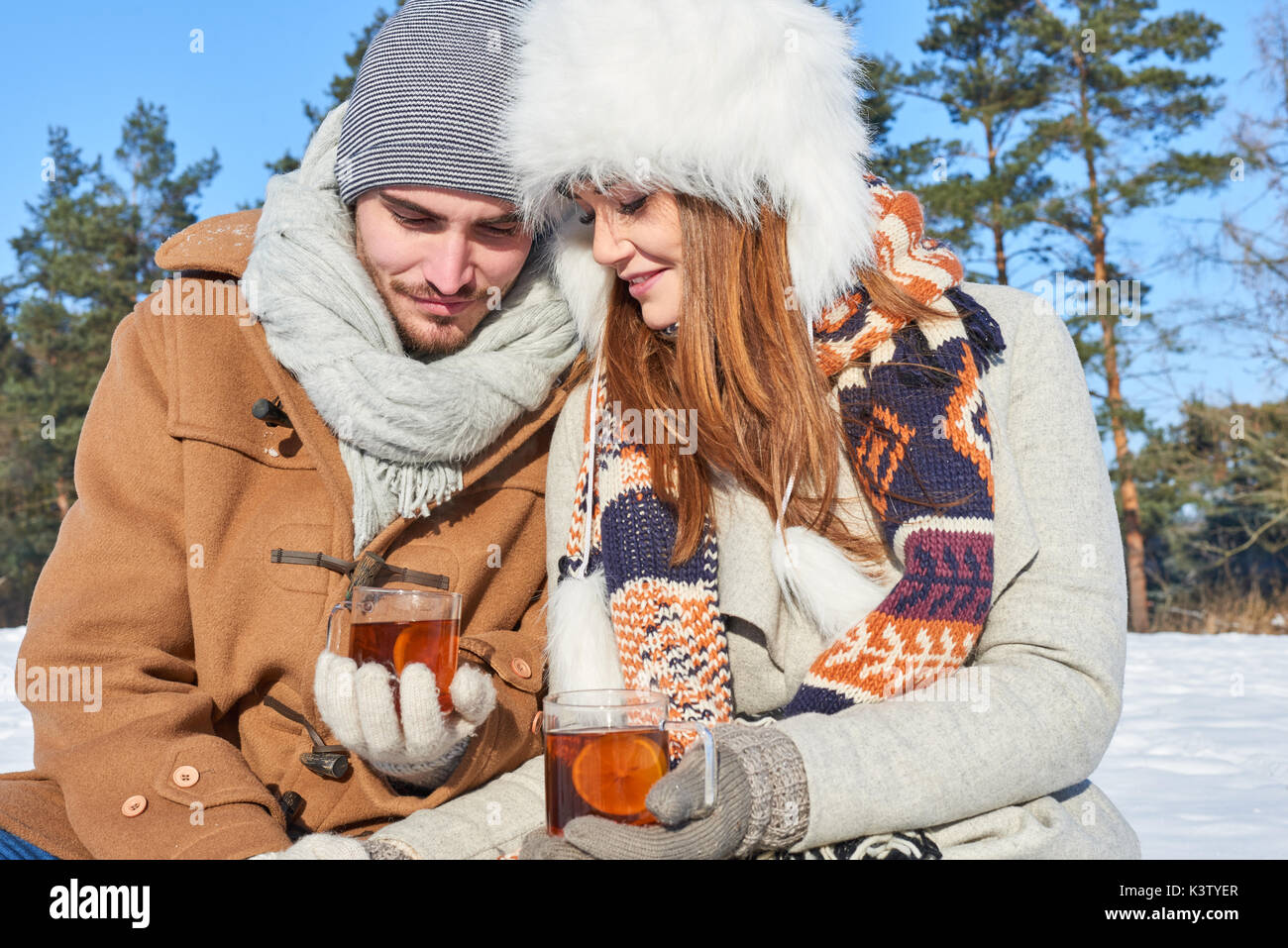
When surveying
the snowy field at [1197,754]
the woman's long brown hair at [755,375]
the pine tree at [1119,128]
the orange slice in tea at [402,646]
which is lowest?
the snowy field at [1197,754]

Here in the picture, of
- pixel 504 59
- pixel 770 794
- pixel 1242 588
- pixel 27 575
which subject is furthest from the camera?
pixel 27 575

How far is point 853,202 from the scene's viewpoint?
7.54 ft

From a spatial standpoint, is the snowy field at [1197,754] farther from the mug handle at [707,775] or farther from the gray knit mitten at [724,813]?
the mug handle at [707,775]

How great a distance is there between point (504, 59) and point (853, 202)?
1.04m

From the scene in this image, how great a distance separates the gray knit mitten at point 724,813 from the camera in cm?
161

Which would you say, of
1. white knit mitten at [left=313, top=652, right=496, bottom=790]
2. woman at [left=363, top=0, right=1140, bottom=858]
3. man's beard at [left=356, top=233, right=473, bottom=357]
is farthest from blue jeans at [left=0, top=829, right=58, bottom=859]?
man's beard at [left=356, top=233, right=473, bottom=357]

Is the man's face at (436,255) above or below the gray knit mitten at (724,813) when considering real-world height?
above

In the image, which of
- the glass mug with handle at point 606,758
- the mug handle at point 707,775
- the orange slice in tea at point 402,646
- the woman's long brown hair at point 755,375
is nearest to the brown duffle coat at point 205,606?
the orange slice in tea at point 402,646

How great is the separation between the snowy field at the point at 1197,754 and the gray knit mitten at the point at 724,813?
6.47ft

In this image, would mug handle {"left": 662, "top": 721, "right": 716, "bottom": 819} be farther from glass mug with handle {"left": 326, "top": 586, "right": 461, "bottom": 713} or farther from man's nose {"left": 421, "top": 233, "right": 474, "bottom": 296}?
man's nose {"left": 421, "top": 233, "right": 474, "bottom": 296}

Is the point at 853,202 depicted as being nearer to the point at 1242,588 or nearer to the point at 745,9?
the point at 745,9

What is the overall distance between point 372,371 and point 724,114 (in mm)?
990

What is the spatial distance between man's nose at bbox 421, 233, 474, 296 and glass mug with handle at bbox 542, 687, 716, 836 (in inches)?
50.1
